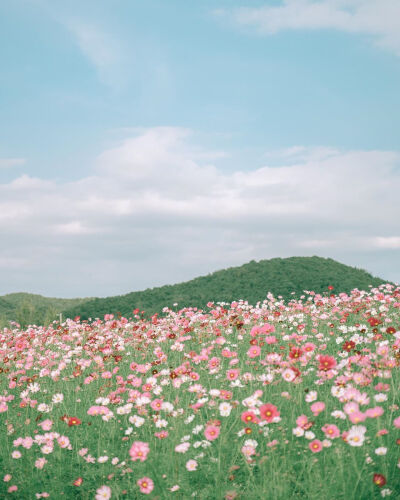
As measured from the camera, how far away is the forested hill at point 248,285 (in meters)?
22.5

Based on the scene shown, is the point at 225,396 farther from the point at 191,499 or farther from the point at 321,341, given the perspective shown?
the point at 321,341

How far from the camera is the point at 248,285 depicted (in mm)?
23562

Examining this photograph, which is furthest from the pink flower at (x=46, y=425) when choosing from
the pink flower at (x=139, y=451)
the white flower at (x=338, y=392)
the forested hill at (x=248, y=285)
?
the forested hill at (x=248, y=285)

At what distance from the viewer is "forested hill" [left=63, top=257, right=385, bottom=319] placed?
22.5 metres

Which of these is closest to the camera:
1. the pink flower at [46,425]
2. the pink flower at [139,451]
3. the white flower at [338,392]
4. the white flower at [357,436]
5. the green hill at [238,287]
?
the white flower at [357,436]

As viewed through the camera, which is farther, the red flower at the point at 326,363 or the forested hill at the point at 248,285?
the forested hill at the point at 248,285

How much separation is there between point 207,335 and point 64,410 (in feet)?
10.9

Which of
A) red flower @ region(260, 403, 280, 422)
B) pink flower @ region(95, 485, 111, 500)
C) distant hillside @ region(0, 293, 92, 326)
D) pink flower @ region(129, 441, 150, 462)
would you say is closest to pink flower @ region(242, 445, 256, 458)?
red flower @ region(260, 403, 280, 422)

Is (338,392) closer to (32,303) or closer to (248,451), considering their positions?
(248,451)

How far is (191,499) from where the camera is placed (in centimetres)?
420

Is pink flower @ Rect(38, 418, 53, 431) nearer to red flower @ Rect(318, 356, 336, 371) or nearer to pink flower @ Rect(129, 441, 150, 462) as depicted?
pink flower @ Rect(129, 441, 150, 462)

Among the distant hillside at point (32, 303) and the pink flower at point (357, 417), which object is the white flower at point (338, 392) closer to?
the pink flower at point (357, 417)

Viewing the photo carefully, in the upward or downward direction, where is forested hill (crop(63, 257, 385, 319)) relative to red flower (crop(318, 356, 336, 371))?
upward

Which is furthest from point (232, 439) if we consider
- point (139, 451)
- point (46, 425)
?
point (46, 425)
